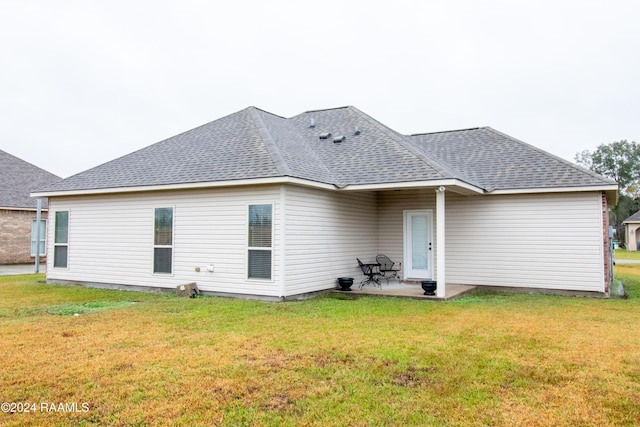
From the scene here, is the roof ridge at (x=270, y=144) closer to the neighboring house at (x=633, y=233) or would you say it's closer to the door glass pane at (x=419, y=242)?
the door glass pane at (x=419, y=242)

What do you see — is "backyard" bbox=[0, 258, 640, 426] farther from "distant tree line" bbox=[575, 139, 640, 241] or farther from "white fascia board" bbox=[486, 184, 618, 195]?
"distant tree line" bbox=[575, 139, 640, 241]

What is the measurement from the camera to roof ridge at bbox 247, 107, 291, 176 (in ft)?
30.9

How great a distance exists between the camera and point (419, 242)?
1256cm

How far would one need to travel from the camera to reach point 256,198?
32.0ft

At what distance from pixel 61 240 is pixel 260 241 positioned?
6.65 meters

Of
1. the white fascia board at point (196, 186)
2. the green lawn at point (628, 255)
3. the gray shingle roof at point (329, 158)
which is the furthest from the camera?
the green lawn at point (628, 255)

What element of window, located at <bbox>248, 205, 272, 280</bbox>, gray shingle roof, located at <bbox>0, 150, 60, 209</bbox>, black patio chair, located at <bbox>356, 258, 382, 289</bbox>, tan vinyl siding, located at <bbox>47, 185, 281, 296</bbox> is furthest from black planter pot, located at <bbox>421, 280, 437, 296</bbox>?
gray shingle roof, located at <bbox>0, 150, 60, 209</bbox>

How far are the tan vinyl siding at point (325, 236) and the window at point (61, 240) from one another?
698cm

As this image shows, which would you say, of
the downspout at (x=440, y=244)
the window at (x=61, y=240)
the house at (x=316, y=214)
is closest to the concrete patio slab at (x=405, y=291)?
the downspout at (x=440, y=244)

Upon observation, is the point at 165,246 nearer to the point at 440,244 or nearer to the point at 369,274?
the point at 369,274

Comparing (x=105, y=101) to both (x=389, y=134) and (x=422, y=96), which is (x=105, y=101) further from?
(x=389, y=134)

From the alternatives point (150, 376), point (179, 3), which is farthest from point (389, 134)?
point (150, 376)

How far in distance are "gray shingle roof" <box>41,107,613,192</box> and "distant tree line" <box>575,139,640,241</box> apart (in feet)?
167

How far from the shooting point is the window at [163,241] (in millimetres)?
10906
